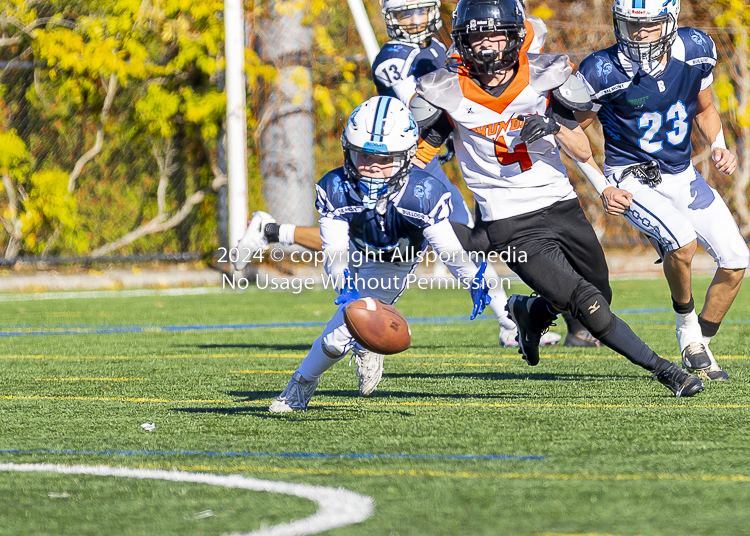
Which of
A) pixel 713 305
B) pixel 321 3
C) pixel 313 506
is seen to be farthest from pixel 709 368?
pixel 321 3

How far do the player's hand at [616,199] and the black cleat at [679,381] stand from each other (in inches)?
31.3

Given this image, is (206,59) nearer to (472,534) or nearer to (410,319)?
(410,319)

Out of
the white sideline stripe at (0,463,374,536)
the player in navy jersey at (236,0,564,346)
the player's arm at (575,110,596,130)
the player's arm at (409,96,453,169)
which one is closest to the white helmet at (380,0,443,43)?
the player in navy jersey at (236,0,564,346)

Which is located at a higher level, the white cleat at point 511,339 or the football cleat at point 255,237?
the football cleat at point 255,237

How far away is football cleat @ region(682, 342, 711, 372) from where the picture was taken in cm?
535

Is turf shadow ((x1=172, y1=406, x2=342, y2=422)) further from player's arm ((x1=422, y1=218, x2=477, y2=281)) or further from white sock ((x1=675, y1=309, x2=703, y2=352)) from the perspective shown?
white sock ((x1=675, y1=309, x2=703, y2=352))

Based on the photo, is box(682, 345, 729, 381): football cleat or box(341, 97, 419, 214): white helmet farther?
box(682, 345, 729, 381): football cleat

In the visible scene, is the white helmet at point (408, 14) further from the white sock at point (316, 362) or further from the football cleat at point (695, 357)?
the white sock at point (316, 362)

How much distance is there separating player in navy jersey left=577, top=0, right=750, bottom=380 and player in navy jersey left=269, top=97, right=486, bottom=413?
1.28 metres

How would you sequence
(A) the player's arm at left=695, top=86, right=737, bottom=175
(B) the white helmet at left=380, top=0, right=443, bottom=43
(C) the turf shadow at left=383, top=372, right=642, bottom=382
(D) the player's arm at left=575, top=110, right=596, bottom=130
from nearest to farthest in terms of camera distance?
(D) the player's arm at left=575, top=110, right=596, bottom=130 → (C) the turf shadow at left=383, top=372, right=642, bottom=382 → (A) the player's arm at left=695, top=86, right=737, bottom=175 → (B) the white helmet at left=380, top=0, right=443, bottom=43

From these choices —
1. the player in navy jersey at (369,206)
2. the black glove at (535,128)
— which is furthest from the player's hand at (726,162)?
the player in navy jersey at (369,206)

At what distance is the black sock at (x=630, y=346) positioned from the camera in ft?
14.8

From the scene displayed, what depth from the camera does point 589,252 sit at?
502 centimetres

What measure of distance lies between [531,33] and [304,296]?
5.64 meters
